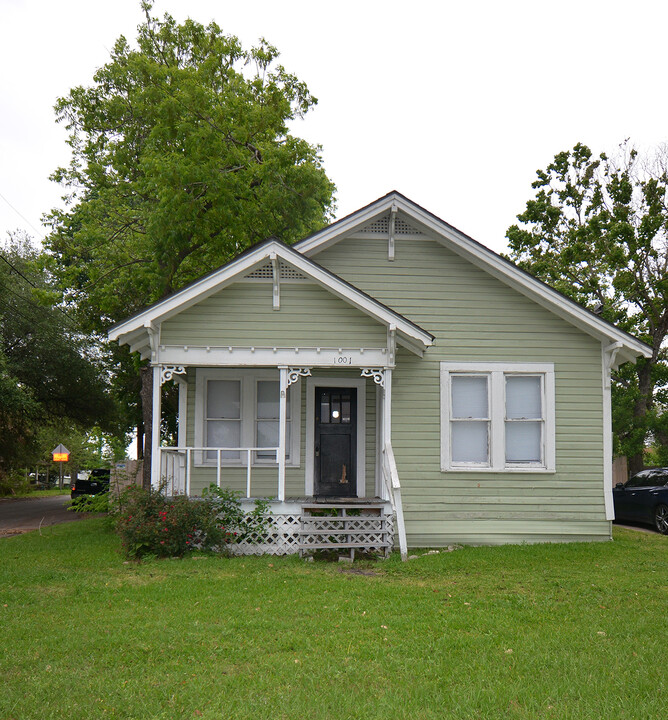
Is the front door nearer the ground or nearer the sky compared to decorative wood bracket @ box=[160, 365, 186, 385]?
nearer the ground

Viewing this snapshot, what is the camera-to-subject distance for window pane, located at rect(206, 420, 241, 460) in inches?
512

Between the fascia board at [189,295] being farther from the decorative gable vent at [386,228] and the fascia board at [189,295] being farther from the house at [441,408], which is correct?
the decorative gable vent at [386,228]

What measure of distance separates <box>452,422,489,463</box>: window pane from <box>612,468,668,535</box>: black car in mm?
5570

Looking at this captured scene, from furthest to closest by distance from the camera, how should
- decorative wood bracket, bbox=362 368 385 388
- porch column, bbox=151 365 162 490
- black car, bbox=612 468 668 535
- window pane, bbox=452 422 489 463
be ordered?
1. black car, bbox=612 468 668 535
2. window pane, bbox=452 422 489 463
3. decorative wood bracket, bbox=362 368 385 388
4. porch column, bbox=151 365 162 490

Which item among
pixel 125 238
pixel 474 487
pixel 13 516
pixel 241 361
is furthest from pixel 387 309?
pixel 13 516

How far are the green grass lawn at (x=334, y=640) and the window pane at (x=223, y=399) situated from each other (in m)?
3.33

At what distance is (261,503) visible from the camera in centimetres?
1138

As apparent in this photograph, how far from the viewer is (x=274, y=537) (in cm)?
1143

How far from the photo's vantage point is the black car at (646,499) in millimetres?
15609

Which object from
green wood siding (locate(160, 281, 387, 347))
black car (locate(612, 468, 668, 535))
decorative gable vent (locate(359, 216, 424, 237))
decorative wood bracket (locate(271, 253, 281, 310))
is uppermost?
decorative gable vent (locate(359, 216, 424, 237))

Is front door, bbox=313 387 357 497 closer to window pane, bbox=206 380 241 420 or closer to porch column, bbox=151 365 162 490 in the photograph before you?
window pane, bbox=206 380 241 420

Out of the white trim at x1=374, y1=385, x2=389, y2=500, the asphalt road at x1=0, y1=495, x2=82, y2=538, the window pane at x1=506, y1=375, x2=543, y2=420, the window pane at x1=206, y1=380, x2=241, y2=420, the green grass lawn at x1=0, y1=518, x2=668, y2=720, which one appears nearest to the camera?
the green grass lawn at x1=0, y1=518, x2=668, y2=720

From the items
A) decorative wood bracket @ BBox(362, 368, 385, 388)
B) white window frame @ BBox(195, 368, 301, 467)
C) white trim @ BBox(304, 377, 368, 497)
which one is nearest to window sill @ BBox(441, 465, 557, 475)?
white trim @ BBox(304, 377, 368, 497)

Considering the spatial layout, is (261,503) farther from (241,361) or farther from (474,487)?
(474,487)
